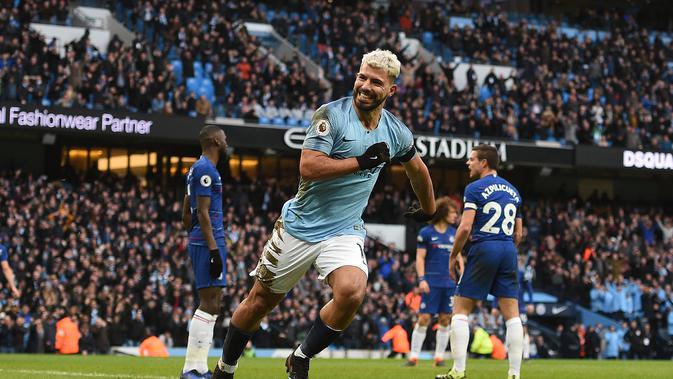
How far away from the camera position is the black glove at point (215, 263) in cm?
1062

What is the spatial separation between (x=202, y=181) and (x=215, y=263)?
78 centimetres

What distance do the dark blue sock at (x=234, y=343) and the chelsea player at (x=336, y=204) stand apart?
0.69 feet

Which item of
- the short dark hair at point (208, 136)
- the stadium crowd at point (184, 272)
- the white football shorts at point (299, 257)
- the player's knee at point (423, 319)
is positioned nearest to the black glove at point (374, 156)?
the white football shorts at point (299, 257)

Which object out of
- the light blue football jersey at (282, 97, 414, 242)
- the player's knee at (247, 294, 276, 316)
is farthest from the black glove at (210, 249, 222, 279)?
the light blue football jersey at (282, 97, 414, 242)

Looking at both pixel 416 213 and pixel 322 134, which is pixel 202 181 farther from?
pixel 322 134

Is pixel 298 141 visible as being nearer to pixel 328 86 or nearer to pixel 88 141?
pixel 328 86

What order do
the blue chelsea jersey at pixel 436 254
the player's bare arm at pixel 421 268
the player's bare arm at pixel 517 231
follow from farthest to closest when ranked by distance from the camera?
1. the blue chelsea jersey at pixel 436 254
2. the player's bare arm at pixel 421 268
3. the player's bare arm at pixel 517 231

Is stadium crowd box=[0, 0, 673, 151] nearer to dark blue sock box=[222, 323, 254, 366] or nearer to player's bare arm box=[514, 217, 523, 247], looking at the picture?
player's bare arm box=[514, 217, 523, 247]

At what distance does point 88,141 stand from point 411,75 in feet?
35.7

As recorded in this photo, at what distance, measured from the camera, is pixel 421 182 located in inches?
341

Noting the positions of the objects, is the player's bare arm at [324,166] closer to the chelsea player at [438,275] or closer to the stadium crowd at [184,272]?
the chelsea player at [438,275]

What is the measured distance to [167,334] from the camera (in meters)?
25.5

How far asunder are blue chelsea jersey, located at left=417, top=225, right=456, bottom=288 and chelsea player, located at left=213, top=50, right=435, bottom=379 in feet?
28.3

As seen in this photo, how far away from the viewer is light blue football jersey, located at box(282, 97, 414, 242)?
8.00m
